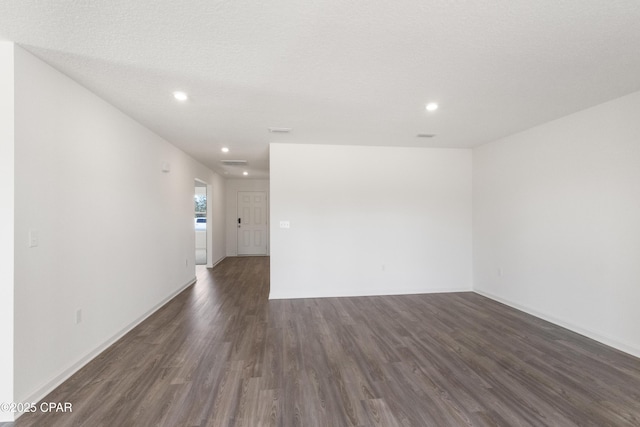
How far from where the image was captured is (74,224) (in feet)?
7.41

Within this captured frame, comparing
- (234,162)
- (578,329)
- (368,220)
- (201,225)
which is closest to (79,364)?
(368,220)

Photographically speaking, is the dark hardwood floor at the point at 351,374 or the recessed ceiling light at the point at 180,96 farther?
the recessed ceiling light at the point at 180,96

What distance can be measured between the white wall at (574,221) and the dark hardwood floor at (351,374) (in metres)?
0.36

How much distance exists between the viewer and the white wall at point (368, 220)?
14.0 feet

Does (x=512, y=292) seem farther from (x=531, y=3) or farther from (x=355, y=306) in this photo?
(x=531, y=3)

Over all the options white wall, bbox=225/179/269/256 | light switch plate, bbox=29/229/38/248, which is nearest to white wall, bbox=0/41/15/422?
light switch plate, bbox=29/229/38/248

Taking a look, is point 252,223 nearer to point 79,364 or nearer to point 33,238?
point 79,364

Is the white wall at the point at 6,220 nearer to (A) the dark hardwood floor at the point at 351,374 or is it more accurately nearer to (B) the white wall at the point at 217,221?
(A) the dark hardwood floor at the point at 351,374

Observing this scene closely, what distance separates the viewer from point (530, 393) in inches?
76.9

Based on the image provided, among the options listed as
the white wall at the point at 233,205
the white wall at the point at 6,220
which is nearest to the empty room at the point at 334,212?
the white wall at the point at 6,220

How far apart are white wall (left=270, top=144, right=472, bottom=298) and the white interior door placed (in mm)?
4320

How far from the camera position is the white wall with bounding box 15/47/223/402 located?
1814 millimetres

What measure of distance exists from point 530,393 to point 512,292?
227 centimetres

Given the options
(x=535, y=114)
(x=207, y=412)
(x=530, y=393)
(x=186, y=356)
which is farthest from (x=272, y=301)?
(x=535, y=114)
